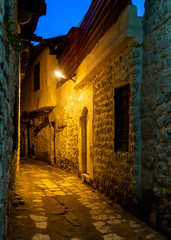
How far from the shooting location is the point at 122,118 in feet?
17.7

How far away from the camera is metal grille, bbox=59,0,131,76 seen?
5473 millimetres

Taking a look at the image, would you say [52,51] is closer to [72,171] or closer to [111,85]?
[72,171]

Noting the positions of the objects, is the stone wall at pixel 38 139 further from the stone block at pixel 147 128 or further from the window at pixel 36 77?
the stone block at pixel 147 128

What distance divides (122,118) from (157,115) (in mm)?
1367

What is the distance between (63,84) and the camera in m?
10.7

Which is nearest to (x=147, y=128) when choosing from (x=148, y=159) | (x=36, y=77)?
(x=148, y=159)

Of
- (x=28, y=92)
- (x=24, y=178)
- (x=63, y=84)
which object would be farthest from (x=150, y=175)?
(x=28, y=92)

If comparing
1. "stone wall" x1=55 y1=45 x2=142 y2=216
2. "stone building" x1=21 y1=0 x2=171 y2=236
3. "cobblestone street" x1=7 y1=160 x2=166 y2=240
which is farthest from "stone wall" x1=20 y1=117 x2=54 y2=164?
"cobblestone street" x1=7 y1=160 x2=166 y2=240

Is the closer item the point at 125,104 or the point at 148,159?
the point at 148,159

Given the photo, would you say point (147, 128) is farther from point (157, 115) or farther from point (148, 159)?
point (148, 159)

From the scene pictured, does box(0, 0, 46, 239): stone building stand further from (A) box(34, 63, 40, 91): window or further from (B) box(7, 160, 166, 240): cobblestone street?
Result: (A) box(34, 63, 40, 91): window

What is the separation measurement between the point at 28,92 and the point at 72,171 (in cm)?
750

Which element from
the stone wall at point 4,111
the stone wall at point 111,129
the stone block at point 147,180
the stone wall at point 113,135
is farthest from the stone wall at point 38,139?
the stone wall at point 4,111

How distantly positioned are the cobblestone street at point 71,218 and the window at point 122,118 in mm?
1286
